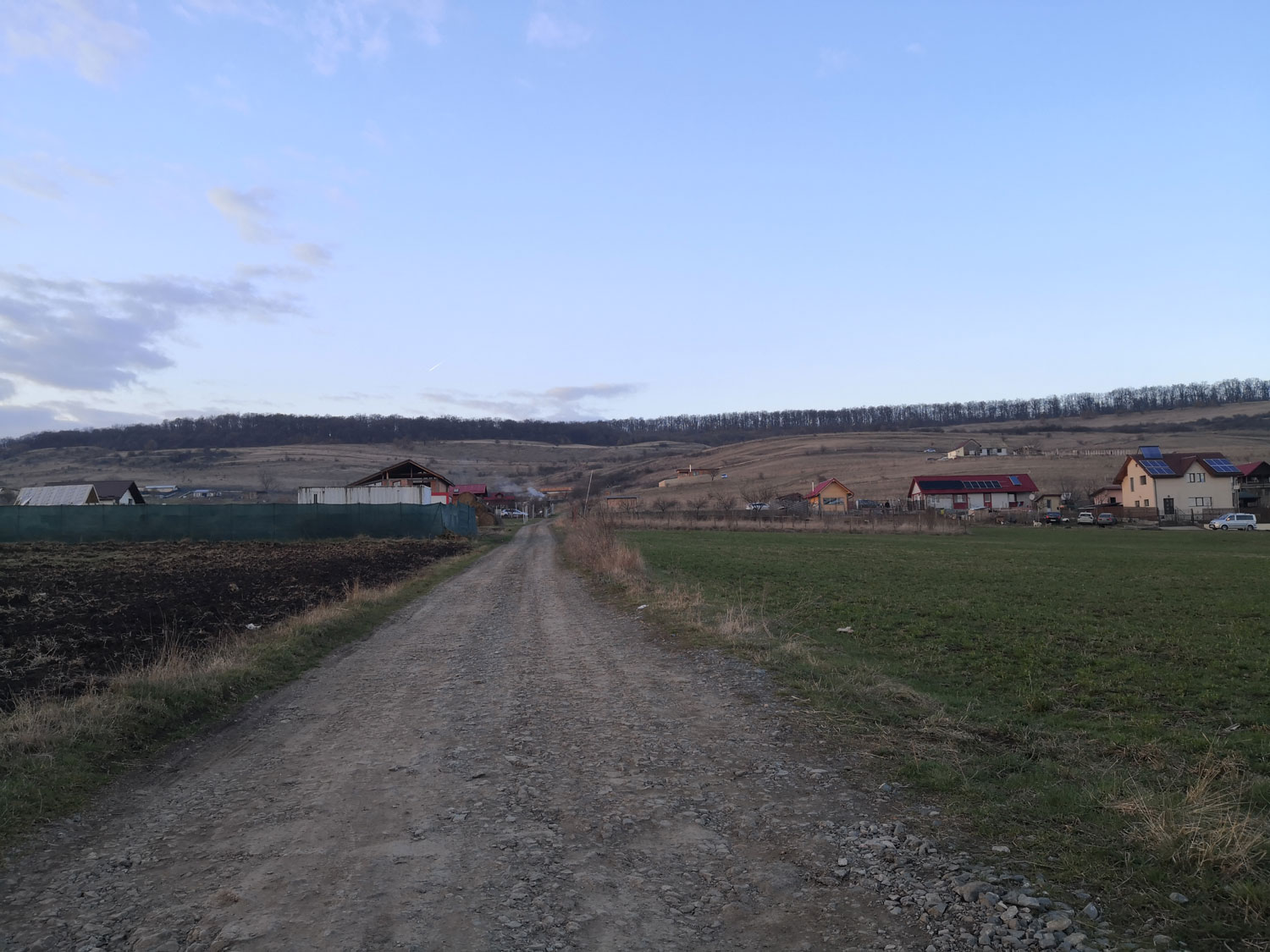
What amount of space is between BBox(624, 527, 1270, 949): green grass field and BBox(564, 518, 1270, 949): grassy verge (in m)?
0.02

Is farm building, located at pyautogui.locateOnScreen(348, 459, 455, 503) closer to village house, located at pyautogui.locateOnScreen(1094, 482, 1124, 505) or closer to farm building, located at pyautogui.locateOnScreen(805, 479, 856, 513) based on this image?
farm building, located at pyautogui.locateOnScreen(805, 479, 856, 513)

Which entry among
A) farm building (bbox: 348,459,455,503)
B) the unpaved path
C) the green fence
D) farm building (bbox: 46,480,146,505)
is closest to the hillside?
farm building (bbox: 46,480,146,505)

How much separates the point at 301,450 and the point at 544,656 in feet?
486

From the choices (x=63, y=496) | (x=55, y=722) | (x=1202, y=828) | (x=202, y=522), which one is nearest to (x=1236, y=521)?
(x=1202, y=828)

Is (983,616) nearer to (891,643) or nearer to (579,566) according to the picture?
(891,643)

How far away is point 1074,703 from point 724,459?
487ft

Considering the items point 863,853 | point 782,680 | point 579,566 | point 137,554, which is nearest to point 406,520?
point 137,554

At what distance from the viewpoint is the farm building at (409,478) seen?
68.5m

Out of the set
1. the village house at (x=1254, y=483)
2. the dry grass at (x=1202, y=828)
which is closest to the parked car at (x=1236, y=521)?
the village house at (x=1254, y=483)

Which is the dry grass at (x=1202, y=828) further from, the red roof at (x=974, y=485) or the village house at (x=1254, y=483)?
the red roof at (x=974, y=485)

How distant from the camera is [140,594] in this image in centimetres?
1983

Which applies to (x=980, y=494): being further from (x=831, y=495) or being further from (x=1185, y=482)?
(x=1185, y=482)

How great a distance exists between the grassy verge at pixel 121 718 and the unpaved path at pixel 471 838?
386mm

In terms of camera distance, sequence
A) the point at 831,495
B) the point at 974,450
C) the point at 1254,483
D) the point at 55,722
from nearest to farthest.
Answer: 1. the point at 55,722
2. the point at 1254,483
3. the point at 831,495
4. the point at 974,450
